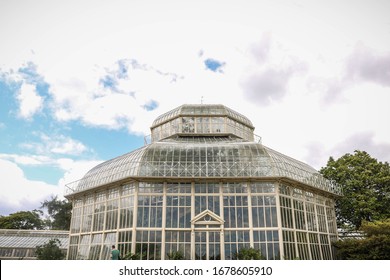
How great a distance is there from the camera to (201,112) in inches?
1626

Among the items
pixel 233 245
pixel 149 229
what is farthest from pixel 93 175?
pixel 233 245

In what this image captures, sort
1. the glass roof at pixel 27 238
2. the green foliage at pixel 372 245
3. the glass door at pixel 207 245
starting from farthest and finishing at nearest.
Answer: the glass roof at pixel 27 238, the green foliage at pixel 372 245, the glass door at pixel 207 245

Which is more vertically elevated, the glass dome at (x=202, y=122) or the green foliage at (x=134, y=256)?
the glass dome at (x=202, y=122)

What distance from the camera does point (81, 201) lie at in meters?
37.5

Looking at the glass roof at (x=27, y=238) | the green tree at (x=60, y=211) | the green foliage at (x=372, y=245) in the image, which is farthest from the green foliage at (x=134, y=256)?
the green tree at (x=60, y=211)

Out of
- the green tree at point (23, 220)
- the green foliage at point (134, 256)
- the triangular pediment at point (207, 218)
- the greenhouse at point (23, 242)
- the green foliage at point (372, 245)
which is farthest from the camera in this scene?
the green tree at point (23, 220)

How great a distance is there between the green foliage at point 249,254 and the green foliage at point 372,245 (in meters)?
10.8

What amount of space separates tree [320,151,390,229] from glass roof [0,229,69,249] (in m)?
36.9

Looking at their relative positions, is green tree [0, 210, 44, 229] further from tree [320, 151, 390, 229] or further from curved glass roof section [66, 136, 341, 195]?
tree [320, 151, 390, 229]

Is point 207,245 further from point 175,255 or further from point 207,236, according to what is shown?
point 175,255

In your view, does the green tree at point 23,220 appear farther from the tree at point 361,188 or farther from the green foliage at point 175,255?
the tree at point 361,188

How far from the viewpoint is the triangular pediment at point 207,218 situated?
98.6 ft

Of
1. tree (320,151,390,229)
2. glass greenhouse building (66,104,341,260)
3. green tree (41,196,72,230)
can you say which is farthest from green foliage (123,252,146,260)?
green tree (41,196,72,230)
